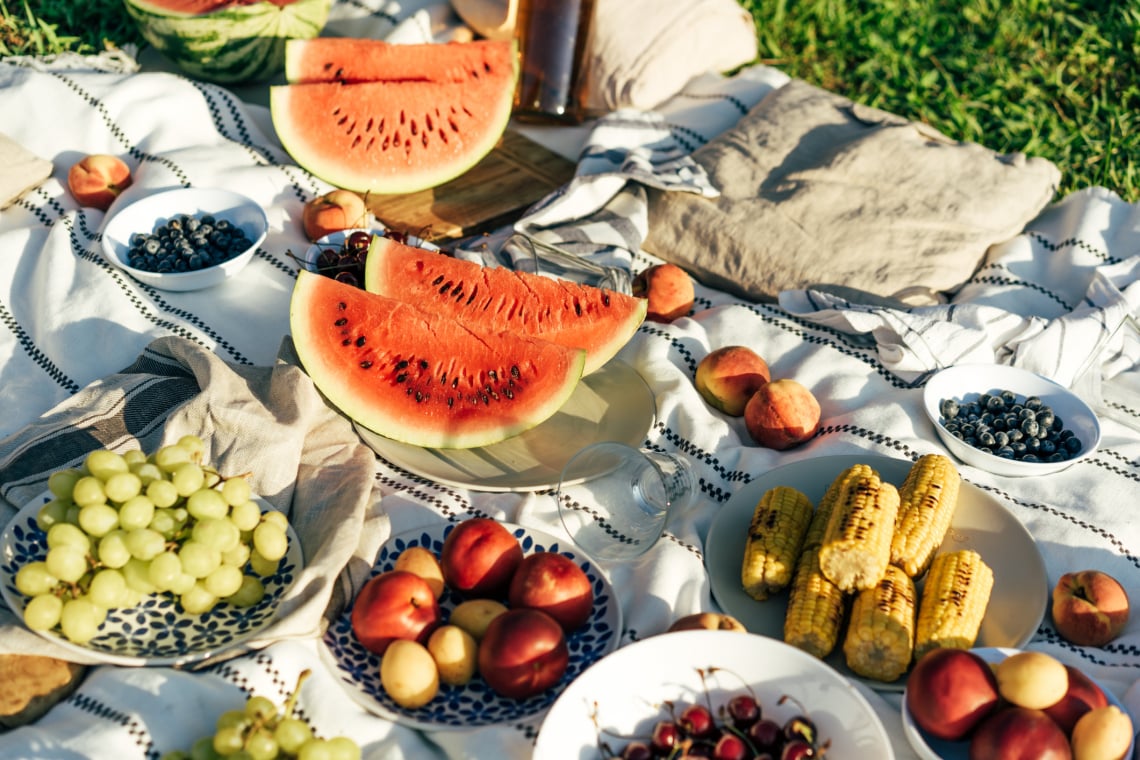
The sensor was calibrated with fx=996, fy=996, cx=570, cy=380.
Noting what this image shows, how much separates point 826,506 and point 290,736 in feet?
3.74

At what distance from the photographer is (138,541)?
1.67 metres

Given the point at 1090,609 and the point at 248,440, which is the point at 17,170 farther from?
the point at 1090,609

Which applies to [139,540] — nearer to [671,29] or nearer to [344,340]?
[344,340]

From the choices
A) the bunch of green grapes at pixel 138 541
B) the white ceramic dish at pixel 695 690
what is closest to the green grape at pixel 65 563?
the bunch of green grapes at pixel 138 541

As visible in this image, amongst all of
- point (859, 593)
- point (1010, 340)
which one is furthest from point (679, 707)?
point (1010, 340)

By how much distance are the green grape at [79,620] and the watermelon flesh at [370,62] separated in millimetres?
2060

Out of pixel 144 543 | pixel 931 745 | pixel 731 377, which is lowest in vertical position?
pixel 731 377

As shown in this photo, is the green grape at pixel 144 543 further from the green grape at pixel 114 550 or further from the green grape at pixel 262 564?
the green grape at pixel 262 564

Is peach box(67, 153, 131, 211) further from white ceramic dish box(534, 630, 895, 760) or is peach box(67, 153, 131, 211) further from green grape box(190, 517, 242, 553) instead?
white ceramic dish box(534, 630, 895, 760)

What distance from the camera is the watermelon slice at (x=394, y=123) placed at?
3.13 metres

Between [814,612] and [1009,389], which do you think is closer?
[814,612]

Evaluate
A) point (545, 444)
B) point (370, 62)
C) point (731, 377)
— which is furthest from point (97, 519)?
point (370, 62)

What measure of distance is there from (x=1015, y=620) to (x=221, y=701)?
1.48 metres

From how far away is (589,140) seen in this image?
134 inches
